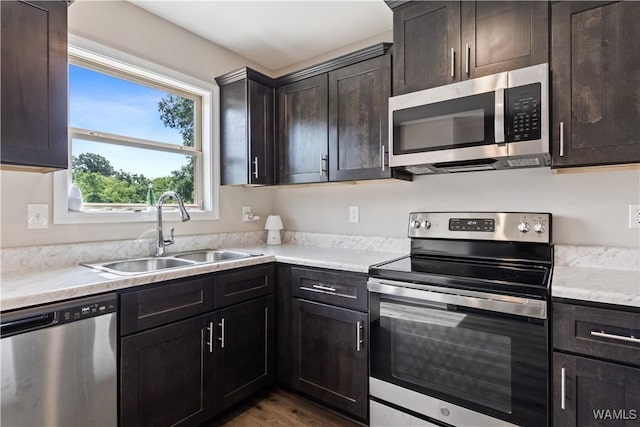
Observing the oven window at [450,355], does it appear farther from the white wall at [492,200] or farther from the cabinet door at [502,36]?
the cabinet door at [502,36]

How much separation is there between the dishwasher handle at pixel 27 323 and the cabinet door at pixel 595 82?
7.26 ft

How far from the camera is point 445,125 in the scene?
5.65 ft

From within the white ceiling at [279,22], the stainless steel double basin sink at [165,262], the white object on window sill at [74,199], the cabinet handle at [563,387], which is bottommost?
the cabinet handle at [563,387]

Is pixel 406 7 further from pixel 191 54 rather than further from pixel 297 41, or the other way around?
pixel 191 54

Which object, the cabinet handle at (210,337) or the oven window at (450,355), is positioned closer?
the oven window at (450,355)

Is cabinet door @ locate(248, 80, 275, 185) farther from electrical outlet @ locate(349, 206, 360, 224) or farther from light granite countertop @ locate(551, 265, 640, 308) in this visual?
light granite countertop @ locate(551, 265, 640, 308)

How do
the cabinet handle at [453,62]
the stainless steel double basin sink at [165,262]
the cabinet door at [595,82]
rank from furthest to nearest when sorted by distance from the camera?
the stainless steel double basin sink at [165,262]
the cabinet handle at [453,62]
the cabinet door at [595,82]

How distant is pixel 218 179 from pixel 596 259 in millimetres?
2462

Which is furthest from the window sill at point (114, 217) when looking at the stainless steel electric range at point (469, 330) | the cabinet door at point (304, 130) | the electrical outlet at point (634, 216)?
the electrical outlet at point (634, 216)

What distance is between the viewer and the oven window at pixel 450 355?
1.39 metres

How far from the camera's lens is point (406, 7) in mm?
1880

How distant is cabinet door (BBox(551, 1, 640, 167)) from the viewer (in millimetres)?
1376

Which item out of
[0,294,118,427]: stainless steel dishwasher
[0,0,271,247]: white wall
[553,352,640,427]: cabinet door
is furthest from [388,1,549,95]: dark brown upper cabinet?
[0,294,118,427]: stainless steel dishwasher

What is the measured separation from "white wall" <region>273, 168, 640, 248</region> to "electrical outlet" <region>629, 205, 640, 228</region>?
0.02 meters
